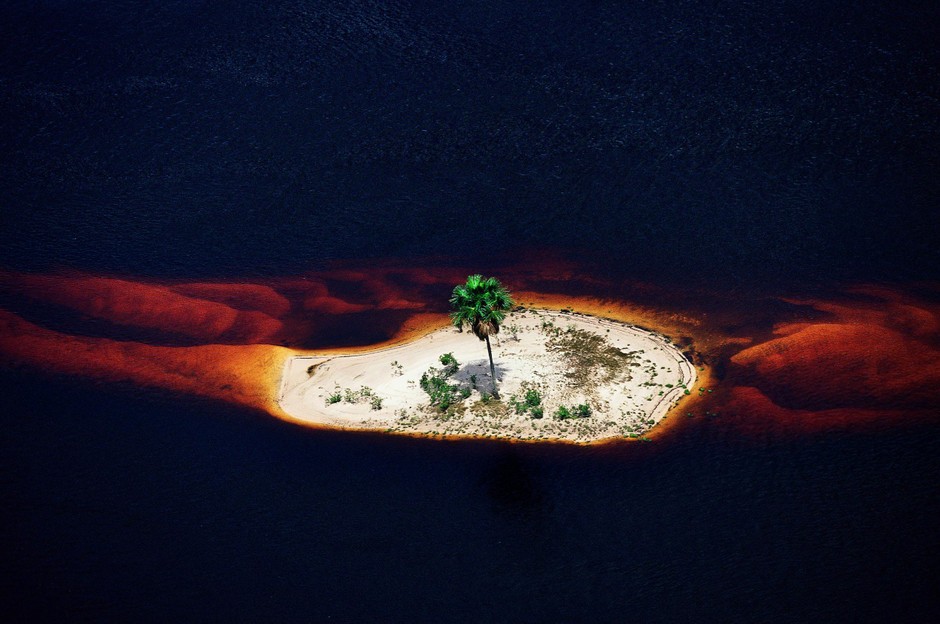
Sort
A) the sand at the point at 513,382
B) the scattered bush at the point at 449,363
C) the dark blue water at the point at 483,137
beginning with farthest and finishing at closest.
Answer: the dark blue water at the point at 483,137 → the scattered bush at the point at 449,363 → the sand at the point at 513,382

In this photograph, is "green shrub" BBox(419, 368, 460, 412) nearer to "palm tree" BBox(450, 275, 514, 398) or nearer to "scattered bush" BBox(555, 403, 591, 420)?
"palm tree" BBox(450, 275, 514, 398)

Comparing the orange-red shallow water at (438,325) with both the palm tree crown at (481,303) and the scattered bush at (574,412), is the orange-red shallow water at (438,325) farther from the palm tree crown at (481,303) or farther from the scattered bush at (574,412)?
the palm tree crown at (481,303)

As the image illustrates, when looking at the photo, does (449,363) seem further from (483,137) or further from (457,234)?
(483,137)

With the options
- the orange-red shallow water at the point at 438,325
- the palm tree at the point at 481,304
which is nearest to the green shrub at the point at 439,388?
the palm tree at the point at 481,304

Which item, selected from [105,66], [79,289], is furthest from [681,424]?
[105,66]

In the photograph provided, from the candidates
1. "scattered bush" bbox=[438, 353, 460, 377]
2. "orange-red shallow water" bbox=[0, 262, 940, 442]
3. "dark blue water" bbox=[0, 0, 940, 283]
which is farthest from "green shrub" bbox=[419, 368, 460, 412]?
"dark blue water" bbox=[0, 0, 940, 283]

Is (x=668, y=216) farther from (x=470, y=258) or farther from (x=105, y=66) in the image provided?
(x=105, y=66)

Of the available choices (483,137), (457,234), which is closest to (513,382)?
(457,234)
